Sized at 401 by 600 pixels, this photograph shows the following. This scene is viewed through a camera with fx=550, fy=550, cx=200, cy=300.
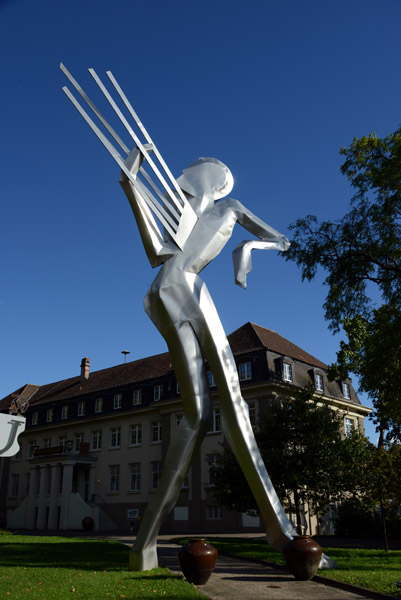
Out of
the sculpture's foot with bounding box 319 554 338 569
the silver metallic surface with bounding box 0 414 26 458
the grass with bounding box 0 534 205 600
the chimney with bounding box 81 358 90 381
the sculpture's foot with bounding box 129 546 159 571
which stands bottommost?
the grass with bounding box 0 534 205 600

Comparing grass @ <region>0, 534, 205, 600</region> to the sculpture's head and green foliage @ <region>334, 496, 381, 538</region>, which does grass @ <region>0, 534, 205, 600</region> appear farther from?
green foliage @ <region>334, 496, 381, 538</region>

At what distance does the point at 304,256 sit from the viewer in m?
20.1

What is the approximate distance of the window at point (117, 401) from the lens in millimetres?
43031

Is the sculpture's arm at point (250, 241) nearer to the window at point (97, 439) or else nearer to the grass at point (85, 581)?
the grass at point (85, 581)

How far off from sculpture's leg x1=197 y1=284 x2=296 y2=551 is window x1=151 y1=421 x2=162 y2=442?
2916 cm

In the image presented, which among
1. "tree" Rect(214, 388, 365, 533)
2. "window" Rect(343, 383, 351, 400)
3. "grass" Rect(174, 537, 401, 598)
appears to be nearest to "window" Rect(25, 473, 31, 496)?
"window" Rect(343, 383, 351, 400)

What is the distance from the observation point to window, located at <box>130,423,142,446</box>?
134ft

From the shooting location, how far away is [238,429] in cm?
1077

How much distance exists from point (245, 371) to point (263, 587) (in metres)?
25.7

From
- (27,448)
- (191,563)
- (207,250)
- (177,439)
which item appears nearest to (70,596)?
(191,563)

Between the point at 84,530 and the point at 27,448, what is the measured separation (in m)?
13.7

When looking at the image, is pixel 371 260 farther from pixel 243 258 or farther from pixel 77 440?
pixel 77 440

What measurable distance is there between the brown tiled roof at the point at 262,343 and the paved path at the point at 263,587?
23.4 m

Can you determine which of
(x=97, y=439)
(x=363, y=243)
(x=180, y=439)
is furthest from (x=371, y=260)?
(x=97, y=439)
